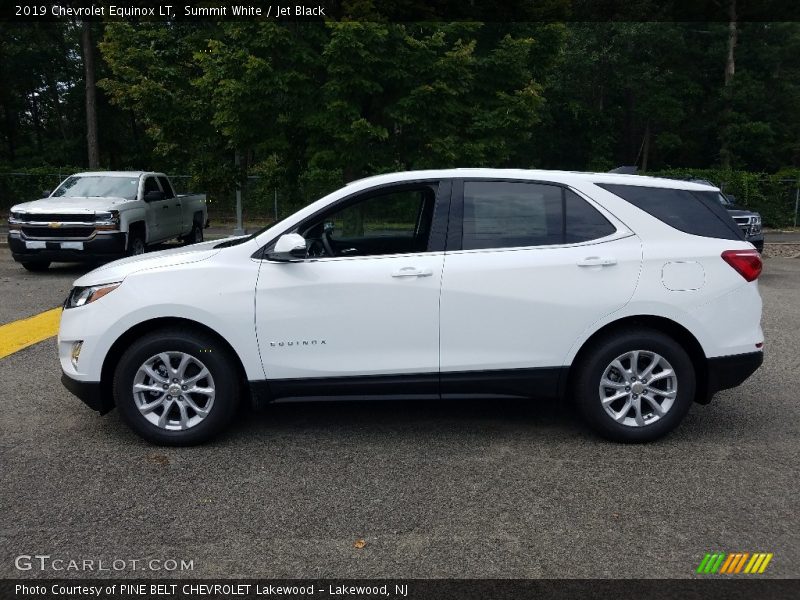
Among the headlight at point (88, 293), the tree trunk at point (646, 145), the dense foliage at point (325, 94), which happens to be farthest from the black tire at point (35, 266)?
the tree trunk at point (646, 145)

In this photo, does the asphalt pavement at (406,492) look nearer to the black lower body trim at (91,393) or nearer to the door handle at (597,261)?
the black lower body trim at (91,393)

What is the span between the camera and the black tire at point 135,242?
45.3ft

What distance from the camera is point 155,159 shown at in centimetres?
3847

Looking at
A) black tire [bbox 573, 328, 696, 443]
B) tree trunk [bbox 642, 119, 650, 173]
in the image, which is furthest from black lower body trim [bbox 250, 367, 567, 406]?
tree trunk [bbox 642, 119, 650, 173]

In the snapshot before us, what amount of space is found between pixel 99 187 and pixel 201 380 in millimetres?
10863

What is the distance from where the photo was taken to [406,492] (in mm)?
4164

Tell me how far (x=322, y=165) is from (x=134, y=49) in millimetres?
6208

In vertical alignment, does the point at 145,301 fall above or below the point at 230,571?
above

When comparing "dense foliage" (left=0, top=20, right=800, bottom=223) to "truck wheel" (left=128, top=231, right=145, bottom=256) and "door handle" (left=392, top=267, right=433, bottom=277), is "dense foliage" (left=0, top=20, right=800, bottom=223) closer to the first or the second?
"truck wheel" (left=128, top=231, right=145, bottom=256)

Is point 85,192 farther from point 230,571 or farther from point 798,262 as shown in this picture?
point 798,262

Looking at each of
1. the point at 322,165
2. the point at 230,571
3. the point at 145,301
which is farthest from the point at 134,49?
the point at 230,571

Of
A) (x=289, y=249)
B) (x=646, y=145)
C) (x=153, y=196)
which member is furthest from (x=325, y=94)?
(x=646, y=145)

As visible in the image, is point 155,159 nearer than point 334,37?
No

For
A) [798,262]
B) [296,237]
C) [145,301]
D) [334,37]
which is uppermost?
[334,37]
